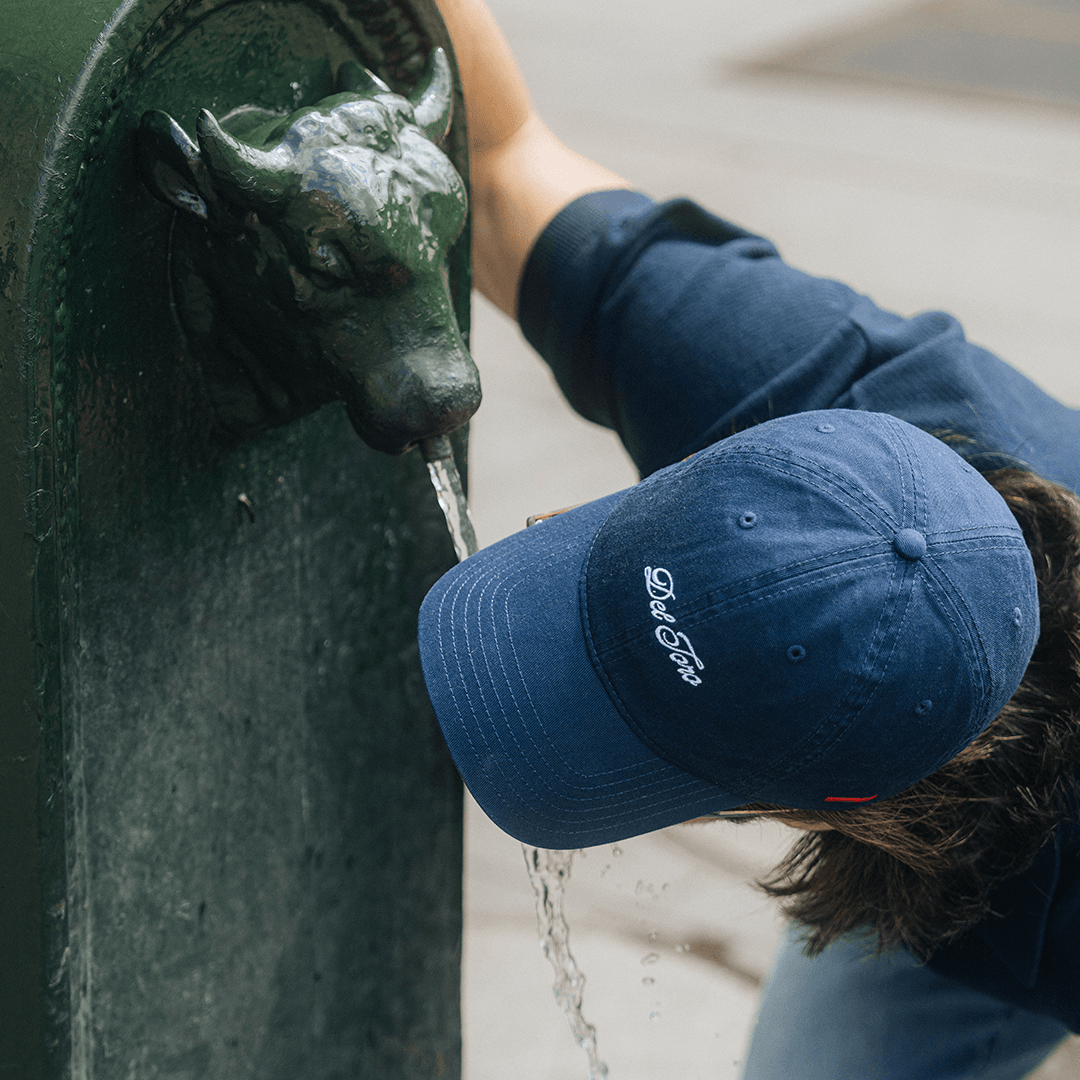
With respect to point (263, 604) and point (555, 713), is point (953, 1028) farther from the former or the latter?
point (263, 604)

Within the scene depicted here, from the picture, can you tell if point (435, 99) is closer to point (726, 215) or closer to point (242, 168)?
point (242, 168)

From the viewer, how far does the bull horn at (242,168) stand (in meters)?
0.94

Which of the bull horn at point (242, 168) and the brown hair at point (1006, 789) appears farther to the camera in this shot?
the brown hair at point (1006, 789)

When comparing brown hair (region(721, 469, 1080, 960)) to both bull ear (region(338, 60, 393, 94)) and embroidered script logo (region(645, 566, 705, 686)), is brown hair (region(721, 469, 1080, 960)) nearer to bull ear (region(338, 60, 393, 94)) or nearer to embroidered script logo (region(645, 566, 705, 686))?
embroidered script logo (region(645, 566, 705, 686))

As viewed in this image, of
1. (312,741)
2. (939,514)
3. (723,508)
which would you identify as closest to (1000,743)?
(939,514)

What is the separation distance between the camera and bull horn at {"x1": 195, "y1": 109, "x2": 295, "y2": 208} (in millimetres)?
938

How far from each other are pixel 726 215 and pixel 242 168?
15.0 ft

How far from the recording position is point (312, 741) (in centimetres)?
143

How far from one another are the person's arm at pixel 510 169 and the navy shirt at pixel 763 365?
0.11ft

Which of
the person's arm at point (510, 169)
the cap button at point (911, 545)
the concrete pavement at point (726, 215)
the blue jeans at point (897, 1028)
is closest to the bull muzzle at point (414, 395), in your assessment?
the cap button at point (911, 545)

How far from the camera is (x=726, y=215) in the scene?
17.4 ft

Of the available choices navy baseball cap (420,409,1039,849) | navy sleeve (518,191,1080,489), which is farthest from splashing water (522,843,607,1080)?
navy sleeve (518,191,1080,489)

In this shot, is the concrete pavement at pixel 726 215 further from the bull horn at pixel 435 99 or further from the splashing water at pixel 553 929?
the bull horn at pixel 435 99

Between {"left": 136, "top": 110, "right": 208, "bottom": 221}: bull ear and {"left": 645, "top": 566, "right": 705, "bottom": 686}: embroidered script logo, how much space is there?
0.47m
